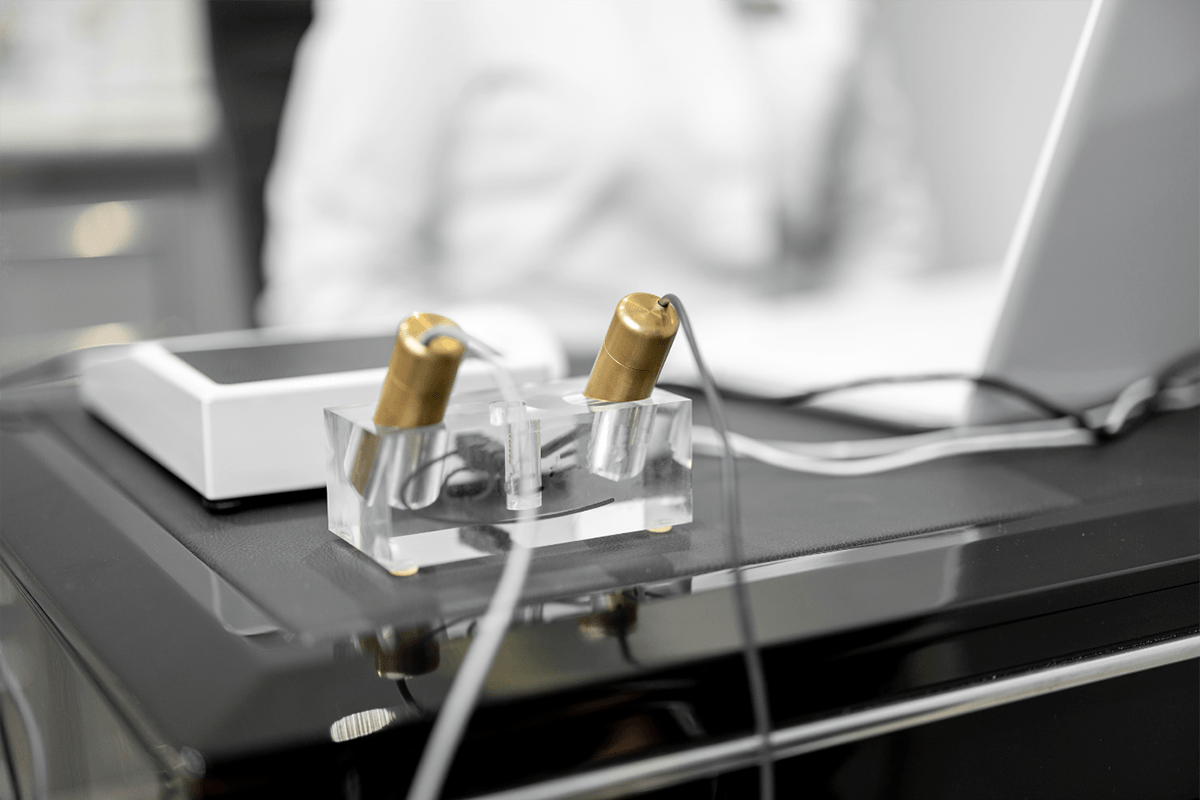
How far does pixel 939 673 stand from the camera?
0.30m

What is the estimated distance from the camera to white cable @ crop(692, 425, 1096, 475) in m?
0.44

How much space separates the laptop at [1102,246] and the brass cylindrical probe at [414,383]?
0.29 metres

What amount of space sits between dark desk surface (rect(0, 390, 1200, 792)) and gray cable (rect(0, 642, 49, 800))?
3 centimetres

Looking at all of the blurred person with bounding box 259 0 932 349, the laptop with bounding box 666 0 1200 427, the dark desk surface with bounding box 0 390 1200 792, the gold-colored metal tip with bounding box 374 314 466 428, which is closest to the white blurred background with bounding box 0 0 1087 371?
the blurred person with bounding box 259 0 932 349

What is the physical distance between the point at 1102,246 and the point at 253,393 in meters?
0.40

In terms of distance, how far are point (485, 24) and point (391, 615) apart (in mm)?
1530

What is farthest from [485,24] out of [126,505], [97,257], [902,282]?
[126,505]

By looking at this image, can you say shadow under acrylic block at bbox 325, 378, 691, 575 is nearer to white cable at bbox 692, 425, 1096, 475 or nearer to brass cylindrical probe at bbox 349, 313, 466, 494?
brass cylindrical probe at bbox 349, 313, 466, 494

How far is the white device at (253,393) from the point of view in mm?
367

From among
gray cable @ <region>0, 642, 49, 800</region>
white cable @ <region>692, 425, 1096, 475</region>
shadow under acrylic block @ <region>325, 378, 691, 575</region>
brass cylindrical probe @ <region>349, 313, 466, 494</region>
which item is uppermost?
brass cylindrical probe @ <region>349, 313, 466, 494</region>

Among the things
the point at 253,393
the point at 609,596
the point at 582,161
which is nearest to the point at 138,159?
the point at 582,161

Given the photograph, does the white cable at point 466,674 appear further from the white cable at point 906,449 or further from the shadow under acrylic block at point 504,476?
the white cable at point 906,449

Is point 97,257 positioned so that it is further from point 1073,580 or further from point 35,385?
point 1073,580

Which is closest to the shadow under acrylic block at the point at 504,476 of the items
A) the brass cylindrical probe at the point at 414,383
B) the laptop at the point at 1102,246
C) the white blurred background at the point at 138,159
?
the brass cylindrical probe at the point at 414,383
